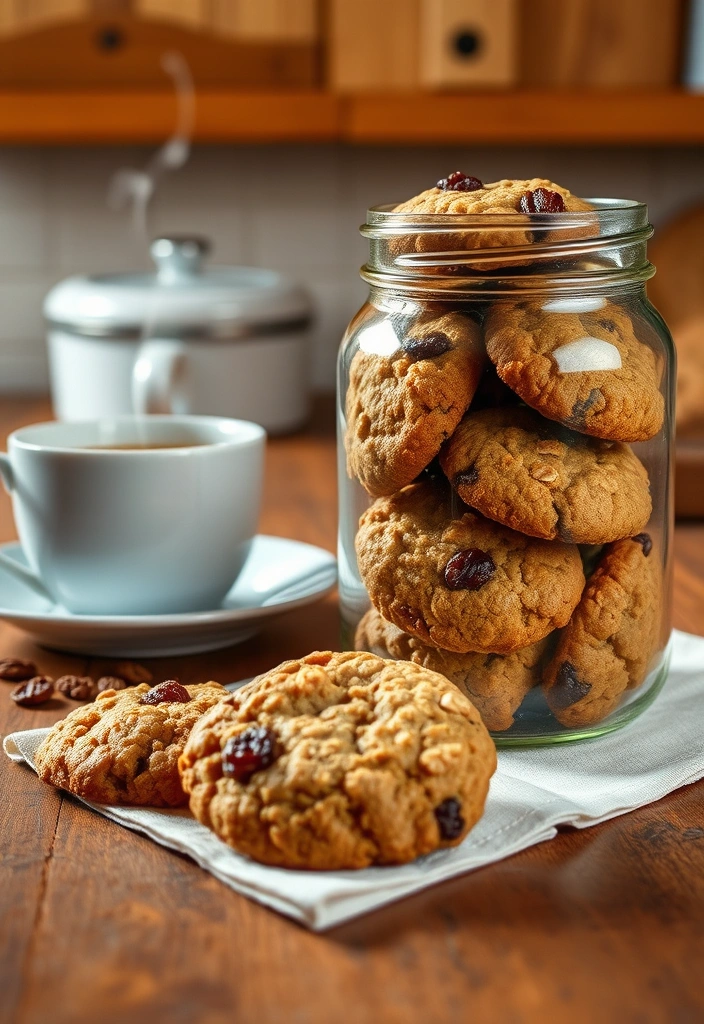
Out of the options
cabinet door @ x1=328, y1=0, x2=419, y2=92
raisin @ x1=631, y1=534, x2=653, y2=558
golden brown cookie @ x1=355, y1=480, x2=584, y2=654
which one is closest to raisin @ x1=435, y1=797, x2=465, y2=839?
golden brown cookie @ x1=355, y1=480, x2=584, y2=654

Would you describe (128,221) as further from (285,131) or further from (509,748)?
(509,748)

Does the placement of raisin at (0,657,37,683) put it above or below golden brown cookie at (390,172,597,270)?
below

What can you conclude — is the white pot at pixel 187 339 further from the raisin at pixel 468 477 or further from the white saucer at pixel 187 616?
the raisin at pixel 468 477

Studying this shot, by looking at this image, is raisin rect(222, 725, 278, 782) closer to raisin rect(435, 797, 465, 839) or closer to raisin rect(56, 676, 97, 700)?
raisin rect(435, 797, 465, 839)

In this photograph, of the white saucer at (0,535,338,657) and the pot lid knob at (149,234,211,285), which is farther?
the pot lid knob at (149,234,211,285)

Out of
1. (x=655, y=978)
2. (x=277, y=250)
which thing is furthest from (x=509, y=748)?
(x=277, y=250)

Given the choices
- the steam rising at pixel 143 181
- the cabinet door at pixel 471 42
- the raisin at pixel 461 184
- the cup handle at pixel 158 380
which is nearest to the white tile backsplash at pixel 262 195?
the steam rising at pixel 143 181
